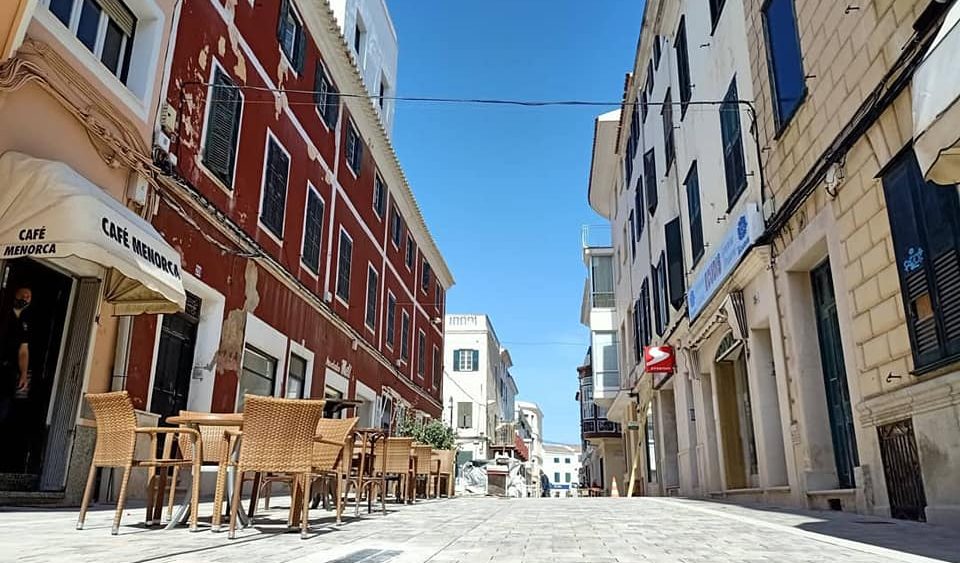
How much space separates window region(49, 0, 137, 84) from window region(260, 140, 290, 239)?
11.5 feet

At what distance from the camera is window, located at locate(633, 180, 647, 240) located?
63.9 feet

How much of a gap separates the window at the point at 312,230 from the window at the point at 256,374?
7.55ft

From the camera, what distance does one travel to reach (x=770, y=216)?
9.11 m

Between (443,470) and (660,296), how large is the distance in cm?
692

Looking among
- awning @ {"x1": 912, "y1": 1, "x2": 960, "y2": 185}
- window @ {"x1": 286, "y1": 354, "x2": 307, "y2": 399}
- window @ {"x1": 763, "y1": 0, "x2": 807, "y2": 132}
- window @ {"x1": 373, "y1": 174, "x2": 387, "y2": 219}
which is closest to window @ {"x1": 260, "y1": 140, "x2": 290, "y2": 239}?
window @ {"x1": 286, "y1": 354, "x2": 307, "y2": 399}

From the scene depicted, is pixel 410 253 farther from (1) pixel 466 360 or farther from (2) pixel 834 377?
(1) pixel 466 360

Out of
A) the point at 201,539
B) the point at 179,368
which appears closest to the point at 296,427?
the point at 201,539

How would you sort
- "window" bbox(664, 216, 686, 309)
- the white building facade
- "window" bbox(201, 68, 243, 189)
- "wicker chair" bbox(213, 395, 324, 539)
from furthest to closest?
the white building facade
"window" bbox(664, 216, 686, 309)
"window" bbox(201, 68, 243, 189)
"wicker chair" bbox(213, 395, 324, 539)

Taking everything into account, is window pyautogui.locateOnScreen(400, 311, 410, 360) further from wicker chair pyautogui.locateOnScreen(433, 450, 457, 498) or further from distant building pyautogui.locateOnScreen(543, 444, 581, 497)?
distant building pyautogui.locateOnScreen(543, 444, 581, 497)

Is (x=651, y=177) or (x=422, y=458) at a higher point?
(x=651, y=177)

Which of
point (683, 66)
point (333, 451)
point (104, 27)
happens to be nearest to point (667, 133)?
point (683, 66)

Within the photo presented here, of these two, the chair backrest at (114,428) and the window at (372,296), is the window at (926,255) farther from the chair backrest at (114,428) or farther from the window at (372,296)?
the window at (372,296)

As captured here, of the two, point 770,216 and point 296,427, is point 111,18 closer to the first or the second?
point 296,427

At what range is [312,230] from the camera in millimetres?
13875
